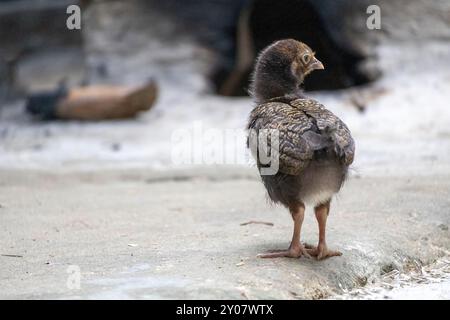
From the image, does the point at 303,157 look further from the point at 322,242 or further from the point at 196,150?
the point at 196,150

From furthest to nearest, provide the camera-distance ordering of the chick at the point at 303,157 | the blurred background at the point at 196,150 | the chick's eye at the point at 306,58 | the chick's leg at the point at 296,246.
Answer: the chick's eye at the point at 306,58
the chick's leg at the point at 296,246
the blurred background at the point at 196,150
the chick at the point at 303,157

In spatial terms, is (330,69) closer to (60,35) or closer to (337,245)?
(60,35)

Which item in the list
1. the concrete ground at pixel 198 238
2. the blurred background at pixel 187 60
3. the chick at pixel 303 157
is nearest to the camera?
the concrete ground at pixel 198 238

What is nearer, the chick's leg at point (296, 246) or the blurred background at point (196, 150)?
the blurred background at point (196, 150)

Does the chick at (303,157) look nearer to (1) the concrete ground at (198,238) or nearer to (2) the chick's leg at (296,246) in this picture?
(2) the chick's leg at (296,246)

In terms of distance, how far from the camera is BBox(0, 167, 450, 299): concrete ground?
422cm

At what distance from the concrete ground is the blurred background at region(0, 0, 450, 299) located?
0.02 meters

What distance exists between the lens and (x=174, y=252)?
4.94 metres

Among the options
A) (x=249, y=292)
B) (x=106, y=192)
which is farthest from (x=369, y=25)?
(x=249, y=292)

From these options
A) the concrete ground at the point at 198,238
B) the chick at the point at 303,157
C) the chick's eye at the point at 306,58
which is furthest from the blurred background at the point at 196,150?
the chick's eye at the point at 306,58

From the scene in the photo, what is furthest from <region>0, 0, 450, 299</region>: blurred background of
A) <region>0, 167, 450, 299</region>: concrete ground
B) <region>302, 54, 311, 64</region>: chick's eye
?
<region>302, 54, 311, 64</region>: chick's eye

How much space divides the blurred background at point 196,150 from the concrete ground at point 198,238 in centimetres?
2

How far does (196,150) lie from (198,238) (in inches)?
190

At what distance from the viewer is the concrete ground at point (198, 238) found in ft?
13.9
